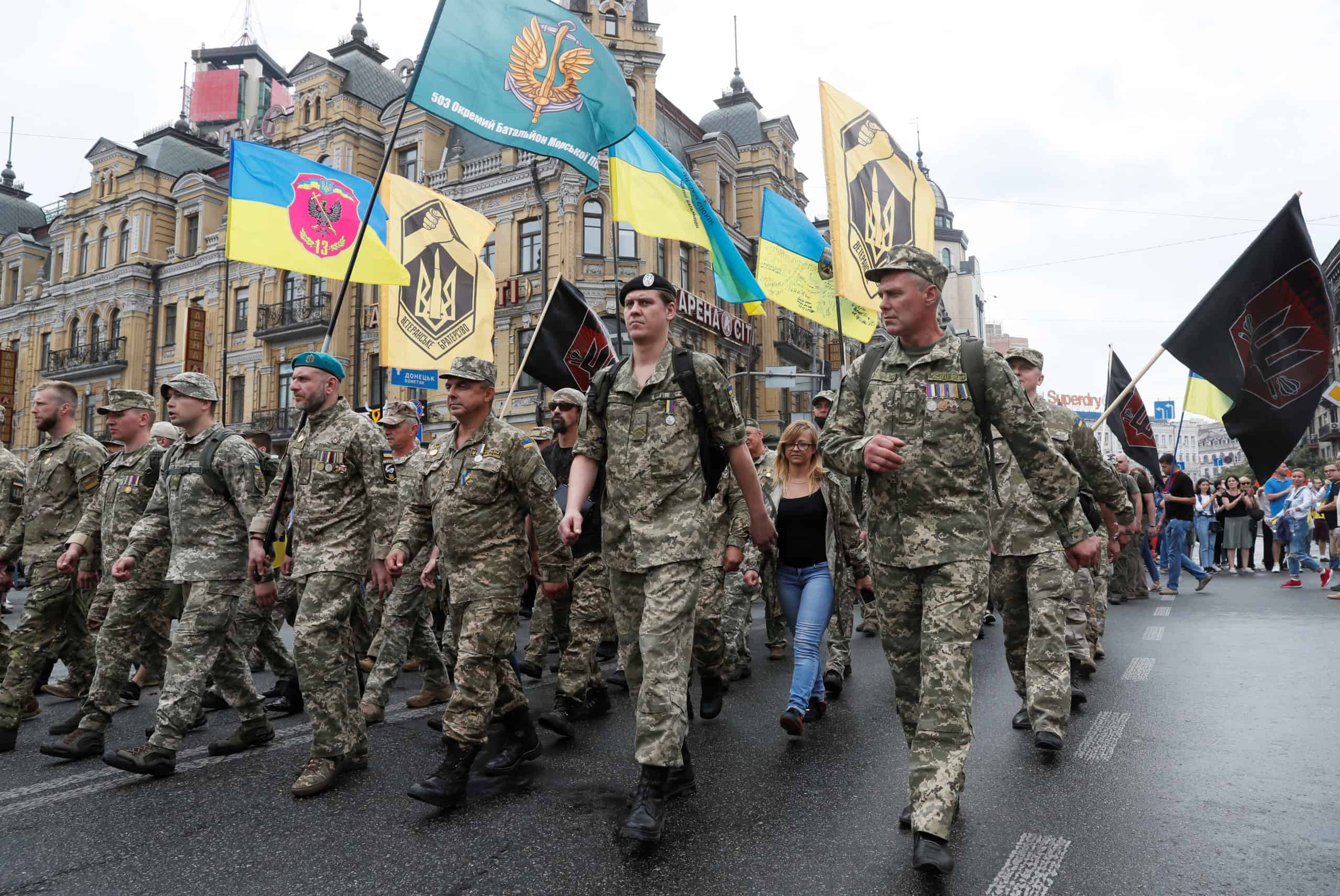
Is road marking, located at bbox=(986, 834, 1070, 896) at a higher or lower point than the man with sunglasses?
lower

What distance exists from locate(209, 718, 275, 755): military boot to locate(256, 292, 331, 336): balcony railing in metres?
30.0

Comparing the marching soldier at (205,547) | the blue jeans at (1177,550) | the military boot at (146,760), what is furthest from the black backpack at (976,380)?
the blue jeans at (1177,550)

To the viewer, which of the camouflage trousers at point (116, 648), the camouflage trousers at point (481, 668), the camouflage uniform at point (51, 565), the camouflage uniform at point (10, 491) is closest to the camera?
the camouflage trousers at point (481, 668)

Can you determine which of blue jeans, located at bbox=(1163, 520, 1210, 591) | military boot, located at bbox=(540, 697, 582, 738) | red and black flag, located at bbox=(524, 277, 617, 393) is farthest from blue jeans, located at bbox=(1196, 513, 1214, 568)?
military boot, located at bbox=(540, 697, 582, 738)

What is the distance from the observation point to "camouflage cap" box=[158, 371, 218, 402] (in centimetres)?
497

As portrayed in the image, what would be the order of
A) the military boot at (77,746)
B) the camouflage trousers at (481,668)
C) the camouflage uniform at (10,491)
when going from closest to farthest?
the camouflage trousers at (481,668) < the military boot at (77,746) < the camouflage uniform at (10,491)

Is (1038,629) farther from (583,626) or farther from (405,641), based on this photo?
(405,641)

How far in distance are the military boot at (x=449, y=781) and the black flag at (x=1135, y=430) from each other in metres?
A: 10.3

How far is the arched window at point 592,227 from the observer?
28578 mm

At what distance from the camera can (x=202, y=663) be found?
14.8 ft

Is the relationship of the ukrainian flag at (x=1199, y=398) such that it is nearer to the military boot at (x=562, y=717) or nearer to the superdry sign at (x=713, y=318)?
the military boot at (x=562, y=717)

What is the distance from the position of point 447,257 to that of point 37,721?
671 centimetres

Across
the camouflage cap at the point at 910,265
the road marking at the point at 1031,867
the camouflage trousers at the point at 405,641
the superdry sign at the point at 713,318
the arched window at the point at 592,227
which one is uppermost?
the arched window at the point at 592,227

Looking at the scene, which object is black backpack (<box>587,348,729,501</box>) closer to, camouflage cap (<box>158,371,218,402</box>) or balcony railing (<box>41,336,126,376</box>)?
camouflage cap (<box>158,371,218,402</box>)
